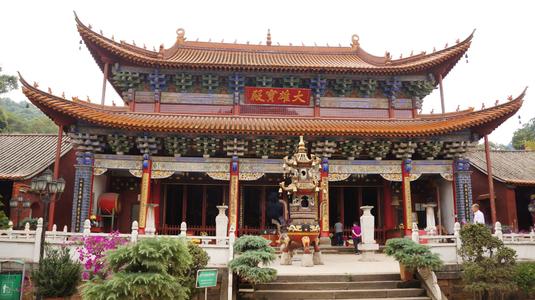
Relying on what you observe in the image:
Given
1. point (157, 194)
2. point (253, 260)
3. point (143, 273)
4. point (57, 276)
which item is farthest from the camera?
point (157, 194)

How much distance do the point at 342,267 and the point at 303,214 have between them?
5.40 ft

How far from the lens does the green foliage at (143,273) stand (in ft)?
20.6

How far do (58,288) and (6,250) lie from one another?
2153 millimetres

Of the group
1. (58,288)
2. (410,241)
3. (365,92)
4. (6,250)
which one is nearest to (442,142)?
(365,92)

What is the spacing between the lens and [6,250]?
944 centimetres

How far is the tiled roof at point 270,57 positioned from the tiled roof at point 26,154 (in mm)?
4691

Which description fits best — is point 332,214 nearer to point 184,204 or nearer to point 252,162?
point 252,162

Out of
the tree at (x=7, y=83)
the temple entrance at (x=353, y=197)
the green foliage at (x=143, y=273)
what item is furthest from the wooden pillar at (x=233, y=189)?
the tree at (x=7, y=83)

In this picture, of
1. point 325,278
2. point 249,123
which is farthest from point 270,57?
point 325,278

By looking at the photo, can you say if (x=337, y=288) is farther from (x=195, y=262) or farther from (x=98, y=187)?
(x=98, y=187)

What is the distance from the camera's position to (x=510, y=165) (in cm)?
1919

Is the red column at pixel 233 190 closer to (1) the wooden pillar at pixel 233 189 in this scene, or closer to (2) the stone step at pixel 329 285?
(1) the wooden pillar at pixel 233 189

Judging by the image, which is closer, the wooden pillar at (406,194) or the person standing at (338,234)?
the wooden pillar at (406,194)

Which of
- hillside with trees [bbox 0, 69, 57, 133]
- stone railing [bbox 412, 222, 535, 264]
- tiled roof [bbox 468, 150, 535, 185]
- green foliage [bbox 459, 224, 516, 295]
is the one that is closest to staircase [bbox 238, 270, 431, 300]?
Answer: green foliage [bbox 459, 224, 516, 295]
